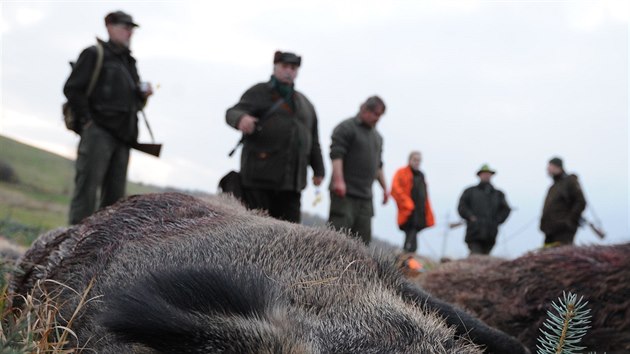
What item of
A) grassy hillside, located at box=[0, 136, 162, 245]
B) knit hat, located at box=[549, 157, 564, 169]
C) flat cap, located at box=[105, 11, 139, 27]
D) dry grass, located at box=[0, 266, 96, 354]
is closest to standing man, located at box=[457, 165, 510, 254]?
knit hat, located at box=[549, 157, 564, 169]

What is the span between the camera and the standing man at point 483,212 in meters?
13.1

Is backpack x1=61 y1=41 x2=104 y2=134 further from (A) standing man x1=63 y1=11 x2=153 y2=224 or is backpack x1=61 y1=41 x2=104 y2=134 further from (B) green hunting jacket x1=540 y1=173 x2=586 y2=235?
(B) green hunting jacket x1=540 y1=173 x2=586 y2=235

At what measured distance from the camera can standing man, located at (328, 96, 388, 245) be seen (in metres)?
8.27

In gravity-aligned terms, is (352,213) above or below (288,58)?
below

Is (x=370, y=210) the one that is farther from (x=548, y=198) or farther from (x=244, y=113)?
(x=548, y=198)

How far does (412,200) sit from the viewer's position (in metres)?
→ 11.8

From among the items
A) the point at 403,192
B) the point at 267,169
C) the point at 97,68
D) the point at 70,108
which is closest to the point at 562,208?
the point at 403,192

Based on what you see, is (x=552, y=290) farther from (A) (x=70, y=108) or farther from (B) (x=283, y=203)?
(A) (x=70, y=108)

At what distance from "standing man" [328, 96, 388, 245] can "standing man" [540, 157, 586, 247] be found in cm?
446

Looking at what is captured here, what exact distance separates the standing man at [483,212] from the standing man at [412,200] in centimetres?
137

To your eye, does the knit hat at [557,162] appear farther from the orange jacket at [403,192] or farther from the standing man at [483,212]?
the orange jacket at [403,192]

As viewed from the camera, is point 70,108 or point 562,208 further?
point 562,208

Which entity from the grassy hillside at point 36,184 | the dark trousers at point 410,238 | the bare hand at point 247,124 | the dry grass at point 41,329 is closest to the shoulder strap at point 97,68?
the bare hand at point 247,124

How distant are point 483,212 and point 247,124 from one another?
7770 mm
